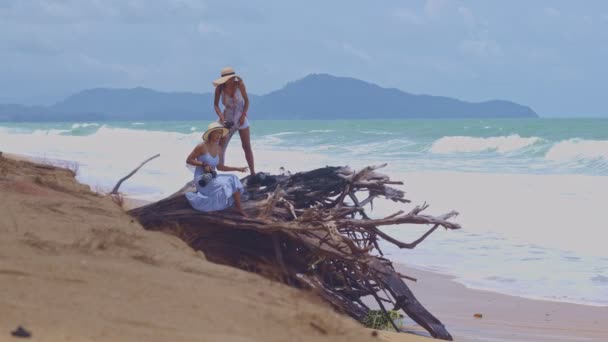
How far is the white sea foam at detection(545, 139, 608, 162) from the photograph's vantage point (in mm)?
31244

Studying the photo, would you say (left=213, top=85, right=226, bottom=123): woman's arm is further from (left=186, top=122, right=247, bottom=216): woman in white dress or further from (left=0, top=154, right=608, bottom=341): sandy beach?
(left=0, top=154, right=608, bottom=341): sandy beach

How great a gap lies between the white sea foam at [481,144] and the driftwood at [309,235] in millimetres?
30353

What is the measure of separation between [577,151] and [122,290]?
3039 cm

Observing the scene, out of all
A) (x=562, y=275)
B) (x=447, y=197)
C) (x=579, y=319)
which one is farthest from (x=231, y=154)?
(x=579, y=319)

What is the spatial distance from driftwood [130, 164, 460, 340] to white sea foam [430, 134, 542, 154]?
3035 centimetres

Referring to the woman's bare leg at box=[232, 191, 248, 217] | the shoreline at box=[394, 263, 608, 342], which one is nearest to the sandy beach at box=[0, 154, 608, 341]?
the woman's bare leg at box=[232, 191, 248, 217]

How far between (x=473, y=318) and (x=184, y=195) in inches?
112

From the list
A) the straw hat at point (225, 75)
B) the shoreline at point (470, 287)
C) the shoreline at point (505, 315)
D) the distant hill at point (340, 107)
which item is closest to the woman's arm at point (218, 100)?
the straw hat at point (225, 75)

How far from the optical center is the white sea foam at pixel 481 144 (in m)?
37.9

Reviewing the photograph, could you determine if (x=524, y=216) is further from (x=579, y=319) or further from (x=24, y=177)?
(x=24, y=177)

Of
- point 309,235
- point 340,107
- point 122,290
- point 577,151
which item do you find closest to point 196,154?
point 309,235

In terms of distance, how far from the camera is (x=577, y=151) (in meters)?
32.8

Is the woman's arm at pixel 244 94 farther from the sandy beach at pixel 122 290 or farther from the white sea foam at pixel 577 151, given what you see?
the white sea foam at pixel 577 151

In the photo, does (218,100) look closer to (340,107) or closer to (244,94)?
(244,94)
